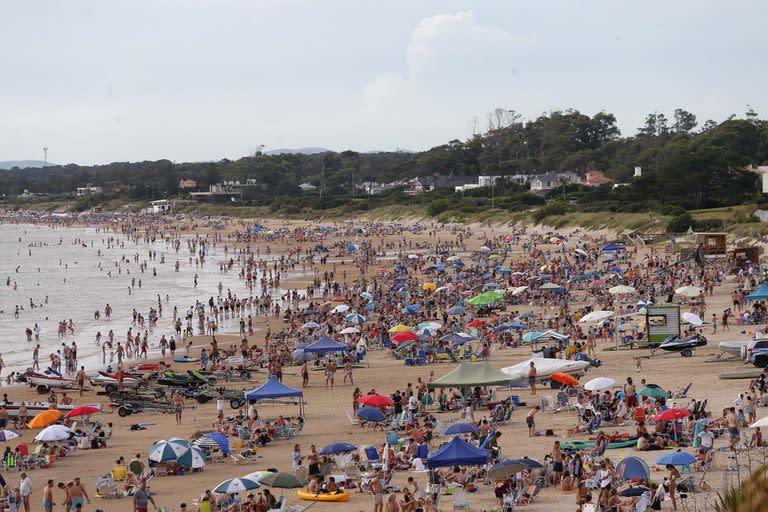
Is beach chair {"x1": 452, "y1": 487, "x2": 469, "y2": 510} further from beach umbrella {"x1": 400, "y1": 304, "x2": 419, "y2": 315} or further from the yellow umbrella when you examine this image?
beach umbrella {"x1": 400, "y1": 304, "x2": 419, "y2": 315}

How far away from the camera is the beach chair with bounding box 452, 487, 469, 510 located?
12.9m

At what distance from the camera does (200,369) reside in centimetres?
2625

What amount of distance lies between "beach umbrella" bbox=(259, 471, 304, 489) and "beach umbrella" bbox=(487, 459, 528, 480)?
9.43ft

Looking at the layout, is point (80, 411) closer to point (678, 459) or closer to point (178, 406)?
point (178, 406)

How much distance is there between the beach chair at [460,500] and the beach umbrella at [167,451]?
17.5 ft

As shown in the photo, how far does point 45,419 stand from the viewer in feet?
61.2

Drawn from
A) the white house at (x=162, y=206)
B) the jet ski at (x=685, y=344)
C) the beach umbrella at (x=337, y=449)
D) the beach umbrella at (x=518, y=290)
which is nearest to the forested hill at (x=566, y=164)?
the white house at (x=162, y=206)

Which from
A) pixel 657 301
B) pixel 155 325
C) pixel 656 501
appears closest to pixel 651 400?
pixel 656 501

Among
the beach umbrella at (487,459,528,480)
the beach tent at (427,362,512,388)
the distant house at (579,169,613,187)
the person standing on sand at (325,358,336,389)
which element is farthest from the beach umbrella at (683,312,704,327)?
the distant house at (579,169,613,187)

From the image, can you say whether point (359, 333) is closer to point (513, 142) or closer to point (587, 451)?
point (587, 451)

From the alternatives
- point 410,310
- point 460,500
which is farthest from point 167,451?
point 410,310

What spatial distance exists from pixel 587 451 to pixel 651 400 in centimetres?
299

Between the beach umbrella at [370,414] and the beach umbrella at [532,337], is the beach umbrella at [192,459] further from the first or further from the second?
the beach umbrella at [532,337]

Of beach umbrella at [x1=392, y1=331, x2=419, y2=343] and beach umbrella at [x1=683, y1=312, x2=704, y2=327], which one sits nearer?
beach umbrella at [x1=683, y1=312, x2=704, y2=327]
